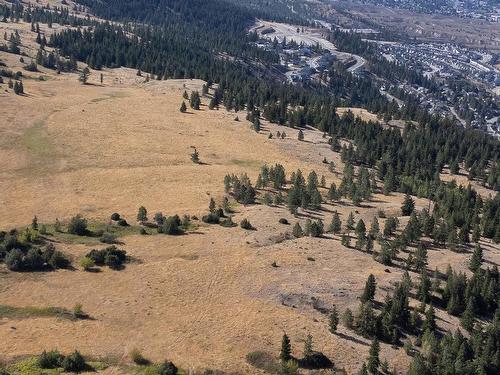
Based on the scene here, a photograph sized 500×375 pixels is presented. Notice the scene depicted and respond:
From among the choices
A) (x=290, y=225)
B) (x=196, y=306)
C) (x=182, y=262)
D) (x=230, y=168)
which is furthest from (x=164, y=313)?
(x=230, y=168)

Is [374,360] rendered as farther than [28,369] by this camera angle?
Yes

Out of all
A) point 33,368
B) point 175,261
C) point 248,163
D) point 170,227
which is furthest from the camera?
point 248,163

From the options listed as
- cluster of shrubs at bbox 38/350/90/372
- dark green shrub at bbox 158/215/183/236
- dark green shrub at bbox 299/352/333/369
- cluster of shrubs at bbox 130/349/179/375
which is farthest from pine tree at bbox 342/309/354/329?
dark green shrub at bbox 158/215/183/236

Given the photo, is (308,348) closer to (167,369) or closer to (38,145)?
(167,369)

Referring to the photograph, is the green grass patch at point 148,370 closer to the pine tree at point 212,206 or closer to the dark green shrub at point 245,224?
the dark green shrub at point 245,224

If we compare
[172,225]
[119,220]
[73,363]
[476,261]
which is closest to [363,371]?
[73,363]

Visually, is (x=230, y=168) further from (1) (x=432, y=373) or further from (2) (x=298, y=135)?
(1) (x=432, y=373)
